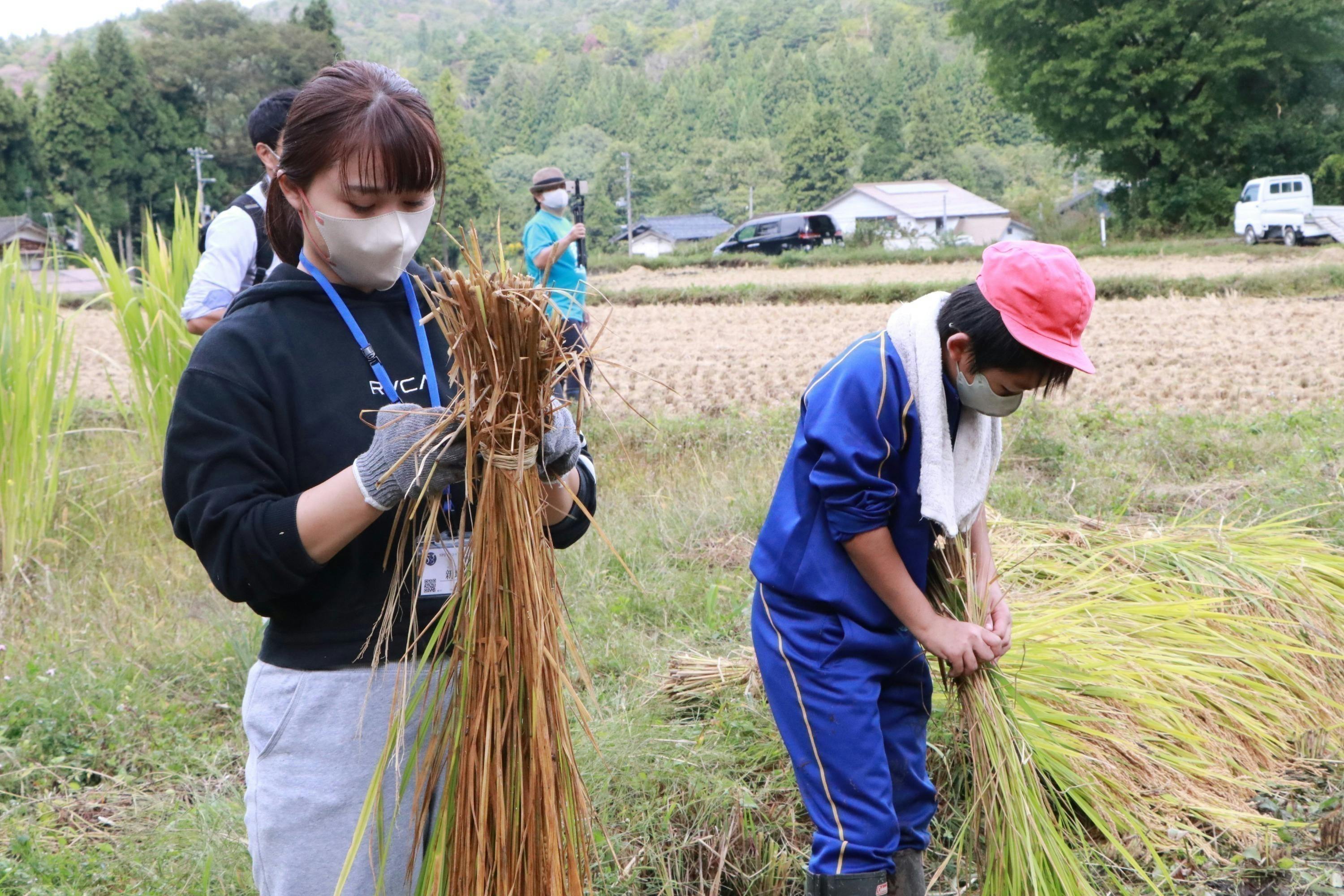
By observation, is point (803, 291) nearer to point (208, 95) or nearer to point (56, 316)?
point (56, 316)

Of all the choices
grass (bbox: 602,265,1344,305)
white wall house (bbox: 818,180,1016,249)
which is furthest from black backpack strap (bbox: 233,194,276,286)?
white wall house (bbox: 818,180,1016,249)

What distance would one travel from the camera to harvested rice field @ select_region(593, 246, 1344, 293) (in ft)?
56.1

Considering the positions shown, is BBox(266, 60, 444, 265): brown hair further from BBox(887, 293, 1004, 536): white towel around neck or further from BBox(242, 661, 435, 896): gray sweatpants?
BBox(887, 293, 1004, 536): white towel around neck

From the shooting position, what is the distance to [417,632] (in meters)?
1.41

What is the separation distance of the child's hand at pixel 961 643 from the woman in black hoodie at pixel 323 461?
792mm

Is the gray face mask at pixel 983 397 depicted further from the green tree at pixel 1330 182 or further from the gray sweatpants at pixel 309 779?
the green tree at pixel 1330 182

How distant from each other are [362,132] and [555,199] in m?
4.47

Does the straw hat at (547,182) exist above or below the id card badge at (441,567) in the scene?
above

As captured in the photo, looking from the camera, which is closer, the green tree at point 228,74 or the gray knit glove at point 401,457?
the gray knit glove at point 401,457

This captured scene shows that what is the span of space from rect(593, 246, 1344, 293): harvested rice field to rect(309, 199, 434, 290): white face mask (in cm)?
1598

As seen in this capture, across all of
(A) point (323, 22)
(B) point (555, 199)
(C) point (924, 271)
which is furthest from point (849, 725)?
(A) point (323, 22)

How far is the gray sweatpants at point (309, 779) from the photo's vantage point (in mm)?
1348

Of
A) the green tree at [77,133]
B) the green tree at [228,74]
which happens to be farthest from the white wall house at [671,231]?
the green tree at [77,133]

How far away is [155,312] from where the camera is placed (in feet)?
15.6
